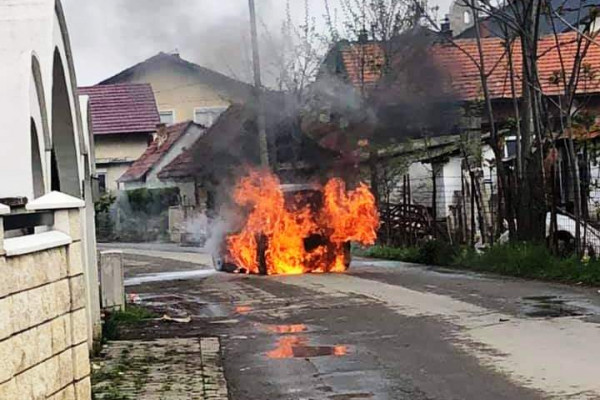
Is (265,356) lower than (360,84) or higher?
lower

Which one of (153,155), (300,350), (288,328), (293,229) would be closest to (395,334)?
(300,350)

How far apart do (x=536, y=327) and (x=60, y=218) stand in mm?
6489

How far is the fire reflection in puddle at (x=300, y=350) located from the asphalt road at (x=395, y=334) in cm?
2

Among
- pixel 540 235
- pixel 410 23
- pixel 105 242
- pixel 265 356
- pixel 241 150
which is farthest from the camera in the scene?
pixel 105 242

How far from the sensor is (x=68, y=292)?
7.31m

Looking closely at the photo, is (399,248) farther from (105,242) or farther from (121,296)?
(105,242)

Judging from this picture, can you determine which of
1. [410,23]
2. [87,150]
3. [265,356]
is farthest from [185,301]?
[410,23]

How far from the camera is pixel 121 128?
174 ft

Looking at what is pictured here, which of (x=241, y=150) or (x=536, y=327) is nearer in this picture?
(x=536, y=327)

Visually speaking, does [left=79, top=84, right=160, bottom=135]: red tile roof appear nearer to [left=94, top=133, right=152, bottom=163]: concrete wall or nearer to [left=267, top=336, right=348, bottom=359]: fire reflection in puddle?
[left=94, top=133, right=152, bottom=163]: concrete wall

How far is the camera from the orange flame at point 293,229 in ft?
74.4

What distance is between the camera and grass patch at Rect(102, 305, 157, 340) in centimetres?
1284

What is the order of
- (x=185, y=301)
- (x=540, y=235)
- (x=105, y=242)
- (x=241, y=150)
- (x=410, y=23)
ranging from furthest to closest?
(x=105, y=242) < (x=410, y=23) < (x=241, y=150) < (x=540, y=235) < (x=185, y=301)

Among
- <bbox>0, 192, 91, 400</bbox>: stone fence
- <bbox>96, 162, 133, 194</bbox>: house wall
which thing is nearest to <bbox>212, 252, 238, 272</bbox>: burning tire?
<bbox>0, 192, 91, 400</bbox>: stone fence
